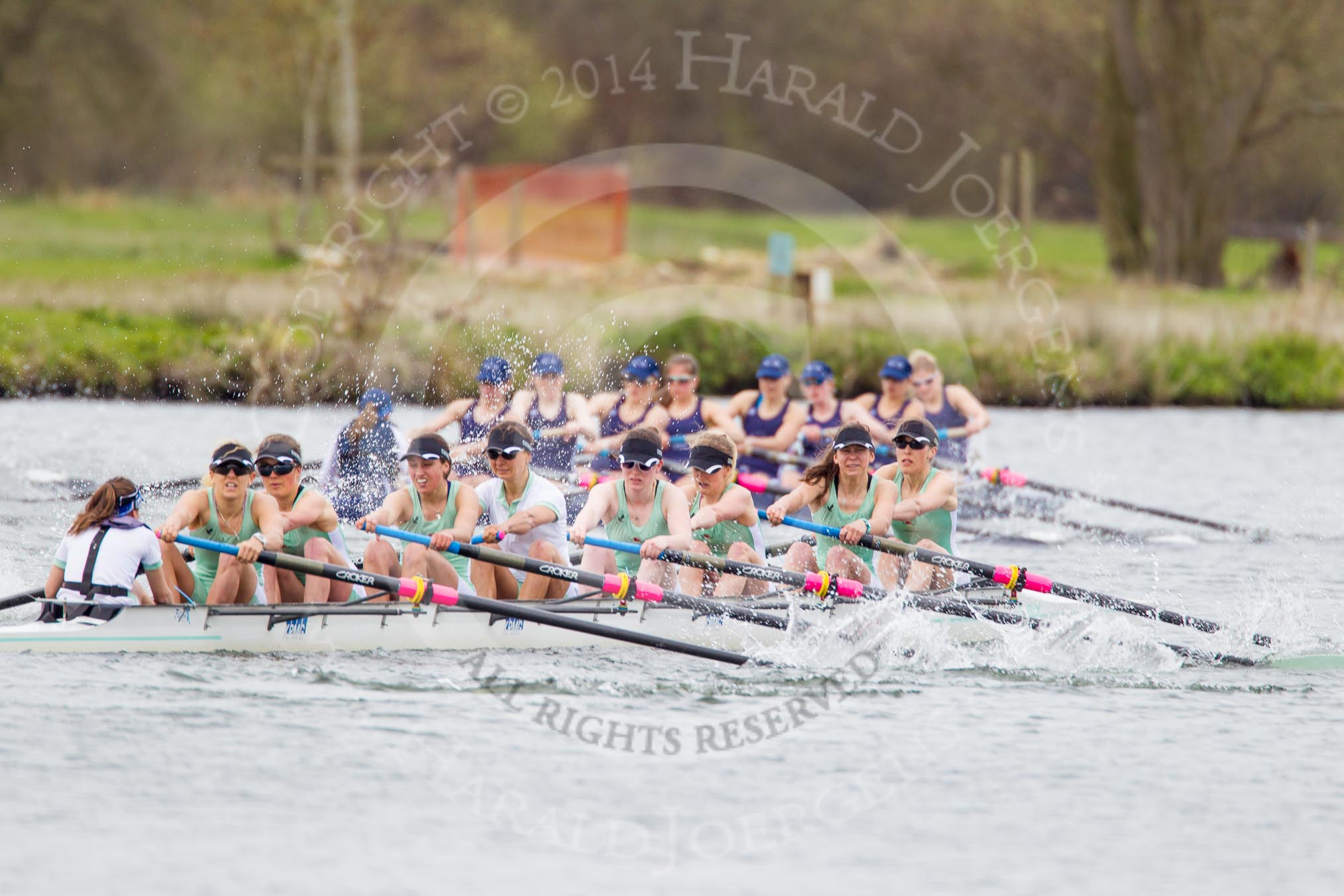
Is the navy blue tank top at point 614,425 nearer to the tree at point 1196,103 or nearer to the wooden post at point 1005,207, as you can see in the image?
the wooden post at point 1005,207

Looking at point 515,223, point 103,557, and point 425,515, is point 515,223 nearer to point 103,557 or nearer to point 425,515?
point 425,515

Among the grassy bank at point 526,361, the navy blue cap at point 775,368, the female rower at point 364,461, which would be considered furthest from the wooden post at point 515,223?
the female rower at point 364,461

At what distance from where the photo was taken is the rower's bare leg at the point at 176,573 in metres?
8.94

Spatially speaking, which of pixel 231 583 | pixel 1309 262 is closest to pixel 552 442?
pixel 231 583

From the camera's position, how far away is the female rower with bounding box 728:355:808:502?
13.8m

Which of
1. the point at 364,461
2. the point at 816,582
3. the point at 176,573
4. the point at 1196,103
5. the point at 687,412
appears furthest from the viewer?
the point at 1196,103

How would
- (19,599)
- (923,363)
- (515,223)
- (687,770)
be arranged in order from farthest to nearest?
(515,223), (923,363), (19,599), (687,770)

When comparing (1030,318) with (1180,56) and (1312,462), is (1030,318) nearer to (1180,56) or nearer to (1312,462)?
(1312,462)

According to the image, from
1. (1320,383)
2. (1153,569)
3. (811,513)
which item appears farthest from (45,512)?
(1320,383)

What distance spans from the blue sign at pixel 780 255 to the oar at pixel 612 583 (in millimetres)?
16427

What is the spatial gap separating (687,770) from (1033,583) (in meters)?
2.65

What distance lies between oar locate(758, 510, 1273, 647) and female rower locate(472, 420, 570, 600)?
1.58m

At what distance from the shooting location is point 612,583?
8742mm

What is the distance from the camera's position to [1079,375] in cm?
2258
